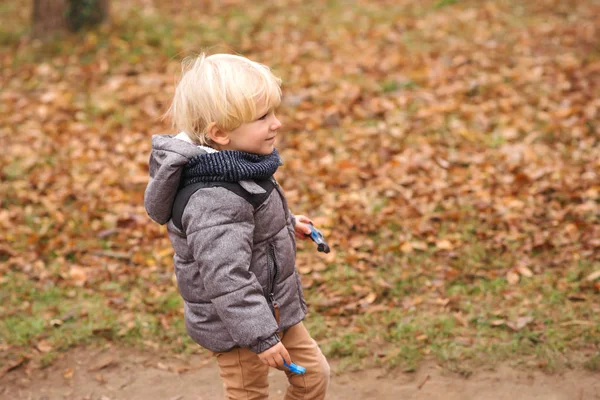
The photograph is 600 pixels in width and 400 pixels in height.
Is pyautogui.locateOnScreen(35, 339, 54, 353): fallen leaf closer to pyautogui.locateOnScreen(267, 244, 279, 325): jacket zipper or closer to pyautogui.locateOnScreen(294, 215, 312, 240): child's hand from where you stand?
pyautogui.locateOnScreen(294, 215, 312, 240): child's hand

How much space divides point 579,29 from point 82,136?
6.05 metres

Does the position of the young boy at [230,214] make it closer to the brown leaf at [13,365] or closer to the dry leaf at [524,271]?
the brown leaf at [13,365]

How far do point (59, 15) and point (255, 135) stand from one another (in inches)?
289

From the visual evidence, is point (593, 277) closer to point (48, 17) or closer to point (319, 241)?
point (319, 241)

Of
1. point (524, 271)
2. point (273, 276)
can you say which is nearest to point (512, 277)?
point (524, 271)

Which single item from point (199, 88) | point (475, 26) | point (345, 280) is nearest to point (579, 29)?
point (475, 26)

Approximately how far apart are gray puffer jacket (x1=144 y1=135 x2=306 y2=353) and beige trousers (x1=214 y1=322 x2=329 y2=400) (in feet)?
0.37

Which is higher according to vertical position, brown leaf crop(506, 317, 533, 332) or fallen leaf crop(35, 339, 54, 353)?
brown leaf crop(506, 317, 533, 332)

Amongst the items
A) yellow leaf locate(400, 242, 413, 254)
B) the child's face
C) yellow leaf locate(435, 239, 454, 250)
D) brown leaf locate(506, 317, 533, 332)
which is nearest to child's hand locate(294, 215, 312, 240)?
the child's face

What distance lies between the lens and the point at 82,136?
7.07 m

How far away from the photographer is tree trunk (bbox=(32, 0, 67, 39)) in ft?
29.3

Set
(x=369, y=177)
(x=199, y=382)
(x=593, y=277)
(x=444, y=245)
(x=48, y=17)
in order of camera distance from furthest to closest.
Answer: (x=48, y=17) → (x=369, y=177) → (x=444, y=245) → (x=593, y=277) → (x=199, y=382)

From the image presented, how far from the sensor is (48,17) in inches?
354

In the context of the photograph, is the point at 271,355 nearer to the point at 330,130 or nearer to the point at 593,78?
the point at 330,130
